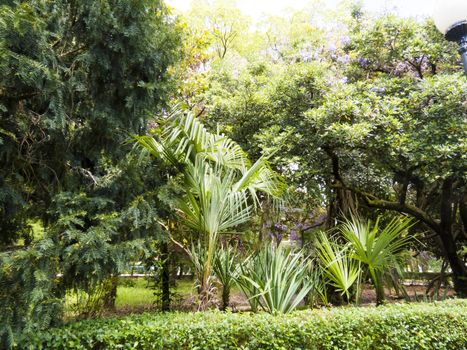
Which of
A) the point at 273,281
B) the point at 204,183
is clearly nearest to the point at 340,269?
the point at 273,281

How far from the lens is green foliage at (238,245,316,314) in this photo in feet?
11.8

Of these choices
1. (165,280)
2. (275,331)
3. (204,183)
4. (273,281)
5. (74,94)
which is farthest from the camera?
(165,280)

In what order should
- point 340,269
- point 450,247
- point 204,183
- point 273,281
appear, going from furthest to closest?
1. point 450,247
2. point 340,269
3. point 273,281
4. point 204,183

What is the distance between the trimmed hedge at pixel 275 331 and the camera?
2.56m

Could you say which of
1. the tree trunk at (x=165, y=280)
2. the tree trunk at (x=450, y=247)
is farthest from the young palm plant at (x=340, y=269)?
the tree trunk at (x=450, y=247)

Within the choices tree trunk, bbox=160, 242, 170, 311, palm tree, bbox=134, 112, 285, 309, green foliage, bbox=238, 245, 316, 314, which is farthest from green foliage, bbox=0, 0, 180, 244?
green foliage, bbox=238, 245, 316, 314

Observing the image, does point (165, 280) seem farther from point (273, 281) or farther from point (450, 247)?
point (450, 247)

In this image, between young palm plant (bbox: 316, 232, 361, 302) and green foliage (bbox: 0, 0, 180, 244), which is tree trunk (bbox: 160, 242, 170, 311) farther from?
young palm plant (bbox: 316, 232, 361, 302)

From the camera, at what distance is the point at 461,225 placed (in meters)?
8.00

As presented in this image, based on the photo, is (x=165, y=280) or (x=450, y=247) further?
(x=450, y=247)

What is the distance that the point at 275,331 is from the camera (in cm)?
282

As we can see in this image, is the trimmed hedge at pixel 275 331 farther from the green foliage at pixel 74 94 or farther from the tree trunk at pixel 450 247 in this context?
the tree trunk at pixel 450 247

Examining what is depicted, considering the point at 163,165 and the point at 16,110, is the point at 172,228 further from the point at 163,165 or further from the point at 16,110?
the point at 16,110

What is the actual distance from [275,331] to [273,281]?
88 centimetres
